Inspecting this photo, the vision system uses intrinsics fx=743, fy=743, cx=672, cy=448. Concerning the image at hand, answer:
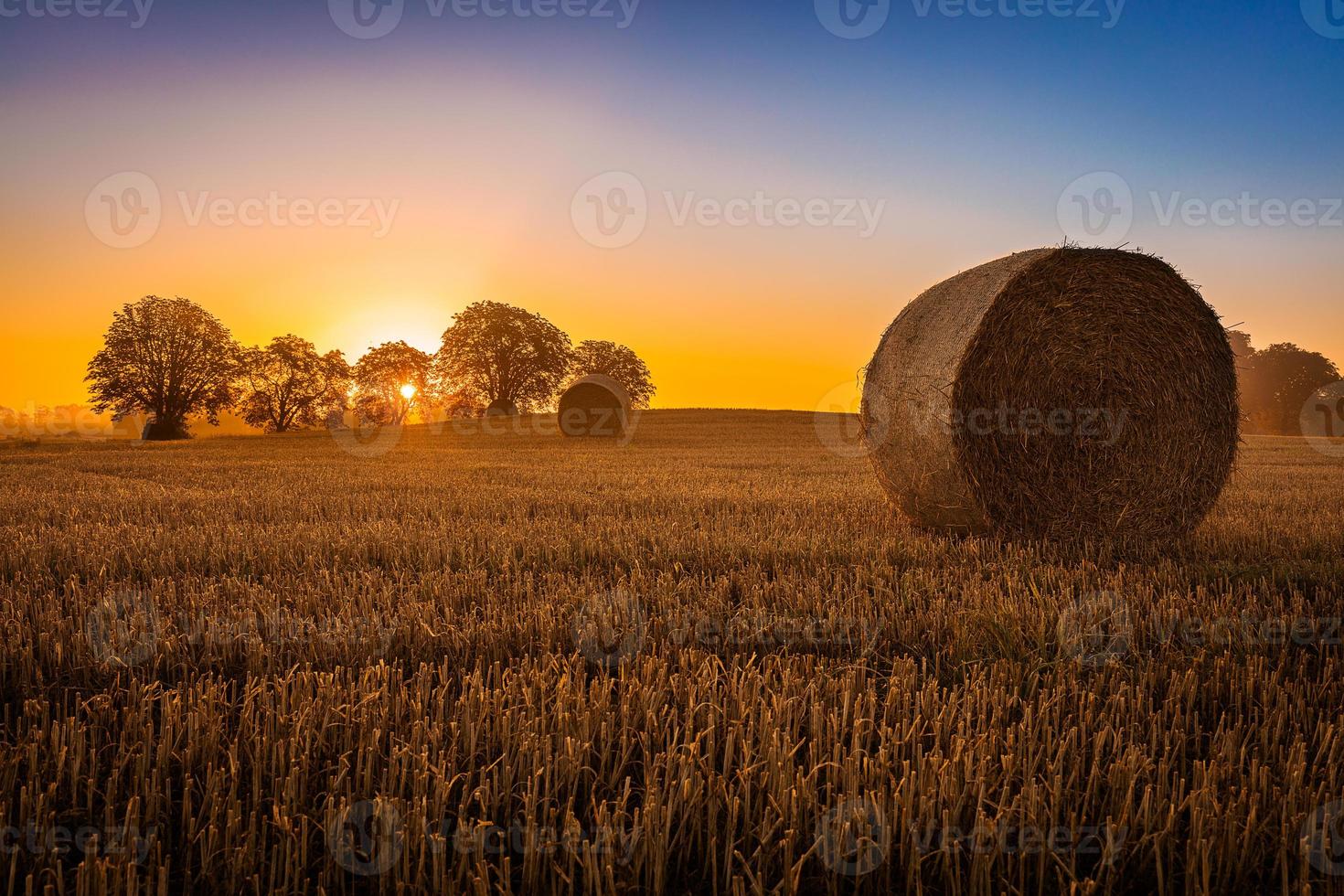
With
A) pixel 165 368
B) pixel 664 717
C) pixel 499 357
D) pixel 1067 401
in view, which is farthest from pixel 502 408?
pixel 664 717

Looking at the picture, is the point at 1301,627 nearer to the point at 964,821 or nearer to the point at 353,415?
the point at 964,821

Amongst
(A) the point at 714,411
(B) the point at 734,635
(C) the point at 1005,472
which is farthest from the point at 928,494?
(A) the point at 714,411

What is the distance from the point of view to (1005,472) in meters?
6.76

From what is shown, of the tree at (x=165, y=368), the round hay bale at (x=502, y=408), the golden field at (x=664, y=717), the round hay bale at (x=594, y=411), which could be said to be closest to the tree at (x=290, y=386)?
the tree at (x=165, y=368)

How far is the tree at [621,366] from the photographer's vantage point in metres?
64.9

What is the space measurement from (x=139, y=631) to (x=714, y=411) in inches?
1798

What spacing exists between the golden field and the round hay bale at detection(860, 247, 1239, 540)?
1.05m

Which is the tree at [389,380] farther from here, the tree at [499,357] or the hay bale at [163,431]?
the hay bale at [163,431]

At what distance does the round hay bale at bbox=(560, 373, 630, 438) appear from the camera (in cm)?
2845

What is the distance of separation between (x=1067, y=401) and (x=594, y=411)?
73.9ft

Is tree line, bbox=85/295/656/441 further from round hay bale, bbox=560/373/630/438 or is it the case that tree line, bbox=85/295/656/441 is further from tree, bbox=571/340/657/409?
round hay bale, bbox=560/373/630/438

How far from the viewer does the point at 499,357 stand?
4822 centimetres

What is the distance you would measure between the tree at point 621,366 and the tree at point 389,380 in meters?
14.2

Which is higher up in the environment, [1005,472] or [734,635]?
[1005,472]
